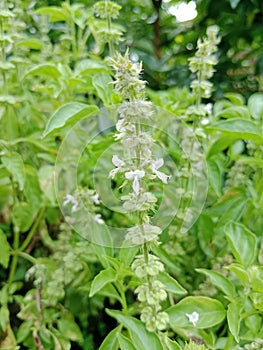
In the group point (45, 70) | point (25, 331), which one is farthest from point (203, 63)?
point (25, 331)

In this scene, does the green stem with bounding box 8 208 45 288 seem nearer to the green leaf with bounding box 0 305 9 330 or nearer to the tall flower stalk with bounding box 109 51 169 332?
the green leaf with bounding box 0 305 9 330

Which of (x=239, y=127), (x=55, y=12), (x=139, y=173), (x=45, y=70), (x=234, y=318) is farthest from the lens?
(x=55, y=12)

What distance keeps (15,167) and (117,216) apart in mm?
195

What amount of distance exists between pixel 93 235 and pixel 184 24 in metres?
1.22

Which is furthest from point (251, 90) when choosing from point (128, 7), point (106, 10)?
point (106, 10)

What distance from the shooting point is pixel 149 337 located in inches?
22.2

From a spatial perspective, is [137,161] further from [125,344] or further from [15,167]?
[15,167]

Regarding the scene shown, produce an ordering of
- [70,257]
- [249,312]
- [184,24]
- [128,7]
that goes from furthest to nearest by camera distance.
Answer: [184,24], [128,7], [70,257], [249,312]

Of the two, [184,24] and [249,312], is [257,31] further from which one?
[249,312]

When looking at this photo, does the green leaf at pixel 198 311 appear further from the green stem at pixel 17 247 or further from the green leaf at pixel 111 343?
the green stem at pixel 17 247

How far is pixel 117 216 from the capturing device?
88cm

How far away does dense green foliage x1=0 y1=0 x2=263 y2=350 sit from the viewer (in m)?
0.64

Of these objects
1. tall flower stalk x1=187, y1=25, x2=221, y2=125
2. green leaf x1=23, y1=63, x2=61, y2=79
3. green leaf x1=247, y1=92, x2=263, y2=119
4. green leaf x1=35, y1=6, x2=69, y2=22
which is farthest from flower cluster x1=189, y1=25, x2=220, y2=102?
green leaf x1=35, y1=6, x2=69, y2=22

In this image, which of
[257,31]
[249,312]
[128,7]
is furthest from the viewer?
[128,7]
